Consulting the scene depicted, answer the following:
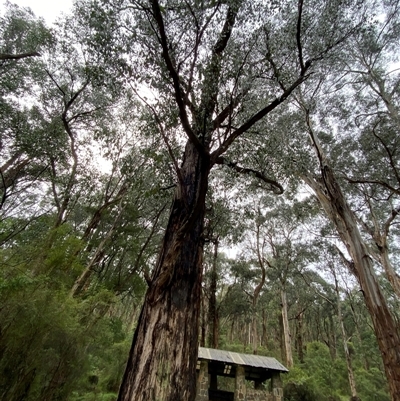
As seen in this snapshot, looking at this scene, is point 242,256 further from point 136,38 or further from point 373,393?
point 136,38

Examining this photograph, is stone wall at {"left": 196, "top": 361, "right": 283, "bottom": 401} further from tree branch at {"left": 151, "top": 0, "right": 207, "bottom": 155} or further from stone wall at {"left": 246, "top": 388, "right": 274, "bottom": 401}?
tree branch at {"left": 151, "top": 0, "right": 207, "bottom": 155}

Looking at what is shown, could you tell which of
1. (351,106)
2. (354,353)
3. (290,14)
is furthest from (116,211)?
(354,353)

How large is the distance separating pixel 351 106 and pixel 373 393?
16.4 metres

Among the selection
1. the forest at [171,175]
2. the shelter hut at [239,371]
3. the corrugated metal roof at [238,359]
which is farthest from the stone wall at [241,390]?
the forest at [171,175]

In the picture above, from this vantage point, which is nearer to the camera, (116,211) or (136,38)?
(136,38)

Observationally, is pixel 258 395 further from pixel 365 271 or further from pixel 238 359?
pixel 365 271

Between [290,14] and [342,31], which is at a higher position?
[290,14]

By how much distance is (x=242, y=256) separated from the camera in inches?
693

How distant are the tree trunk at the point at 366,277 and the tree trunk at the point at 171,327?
4.33 meters

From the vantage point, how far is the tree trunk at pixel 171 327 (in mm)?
1996

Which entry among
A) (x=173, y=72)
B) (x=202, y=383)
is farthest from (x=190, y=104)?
(x=202, y=383)

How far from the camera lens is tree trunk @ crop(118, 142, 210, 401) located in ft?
6.55

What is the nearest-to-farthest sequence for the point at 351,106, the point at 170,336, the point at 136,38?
1. the point at 170,336
2. the point at 136,38
3. the point at 351,106

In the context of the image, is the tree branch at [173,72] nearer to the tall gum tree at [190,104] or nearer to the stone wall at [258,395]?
the tall gum tree at [190,104]
